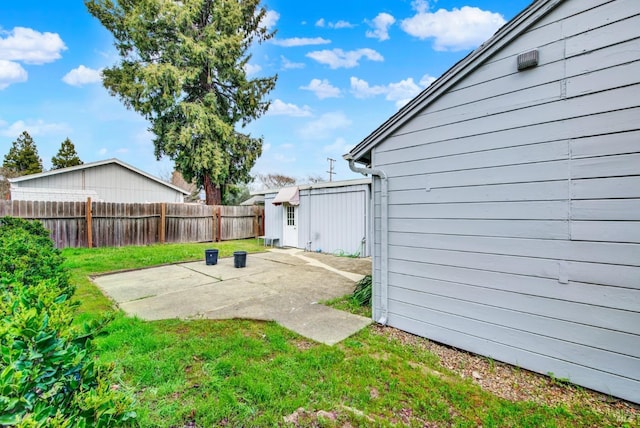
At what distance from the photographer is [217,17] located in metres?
15.3

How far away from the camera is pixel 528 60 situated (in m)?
2.82

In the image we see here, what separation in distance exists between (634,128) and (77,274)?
990cm

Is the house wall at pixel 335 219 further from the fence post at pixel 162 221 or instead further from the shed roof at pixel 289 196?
the fence post at pixel 162 221

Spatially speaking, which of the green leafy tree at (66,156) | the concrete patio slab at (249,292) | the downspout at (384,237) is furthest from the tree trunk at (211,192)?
the green leafy tree at (66,156)

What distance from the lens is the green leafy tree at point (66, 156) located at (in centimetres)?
2664

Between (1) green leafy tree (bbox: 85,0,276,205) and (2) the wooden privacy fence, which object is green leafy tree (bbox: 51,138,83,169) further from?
(2) the wooden privacy fence

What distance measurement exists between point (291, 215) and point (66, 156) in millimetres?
28091

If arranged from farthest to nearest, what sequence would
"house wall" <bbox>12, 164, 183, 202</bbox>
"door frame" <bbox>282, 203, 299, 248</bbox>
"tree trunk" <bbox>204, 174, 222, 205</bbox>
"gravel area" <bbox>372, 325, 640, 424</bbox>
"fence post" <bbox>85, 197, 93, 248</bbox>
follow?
"tree trunk" <bbox>204, 174, 222, 205</bbox>, "house wall" <bbox>12, 164, 183, 202</bbox>, "door frame" <bbox>282, 203, 299, 248</bbox>, "fence post" <bbox>85, 197, 93, 248</bbox>, "gravel area" <bbox>372, 325, 640, 424</bbox>

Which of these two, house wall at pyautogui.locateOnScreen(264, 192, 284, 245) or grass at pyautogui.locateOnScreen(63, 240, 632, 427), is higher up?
house wall at pyautogui.locateOnScreen(264, 192, 284, 245)

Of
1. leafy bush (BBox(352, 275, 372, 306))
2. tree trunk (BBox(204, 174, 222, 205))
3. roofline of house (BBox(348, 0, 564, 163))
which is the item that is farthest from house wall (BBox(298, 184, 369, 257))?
tree trunk (BBox(204, 174, 222, 205))

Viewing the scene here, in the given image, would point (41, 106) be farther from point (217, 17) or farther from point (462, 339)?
point (462, 339)

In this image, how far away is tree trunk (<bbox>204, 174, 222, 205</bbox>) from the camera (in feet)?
53.0

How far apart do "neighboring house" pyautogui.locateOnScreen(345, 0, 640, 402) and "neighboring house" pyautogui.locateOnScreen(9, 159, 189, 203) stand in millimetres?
17369

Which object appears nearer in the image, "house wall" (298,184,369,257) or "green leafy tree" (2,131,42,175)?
"house wall" (298,184,369,257)
